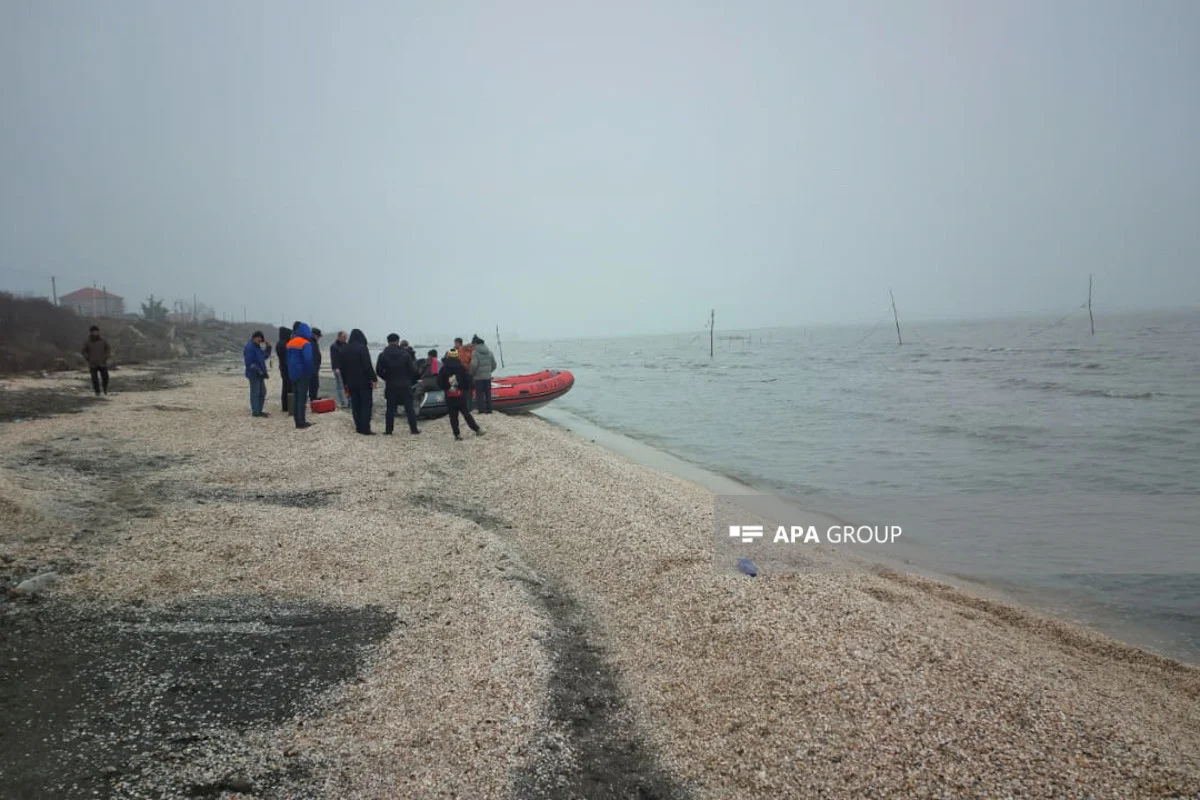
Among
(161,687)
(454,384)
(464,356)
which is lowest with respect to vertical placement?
(161,687)

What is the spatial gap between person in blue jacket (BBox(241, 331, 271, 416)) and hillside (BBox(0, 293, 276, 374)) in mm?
11513

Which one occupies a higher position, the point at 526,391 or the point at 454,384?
the point at 454,384

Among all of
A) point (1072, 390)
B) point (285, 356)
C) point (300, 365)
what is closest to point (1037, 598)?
point (300, 365)

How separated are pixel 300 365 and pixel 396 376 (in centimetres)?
175

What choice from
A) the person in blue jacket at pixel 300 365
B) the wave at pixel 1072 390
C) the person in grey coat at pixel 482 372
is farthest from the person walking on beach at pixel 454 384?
the wave at pixel 1072 390

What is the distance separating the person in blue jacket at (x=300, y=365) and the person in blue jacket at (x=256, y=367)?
2.40 feet

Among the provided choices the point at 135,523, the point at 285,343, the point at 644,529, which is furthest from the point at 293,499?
the point at 285,343

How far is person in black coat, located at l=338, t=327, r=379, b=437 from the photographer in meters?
11.2

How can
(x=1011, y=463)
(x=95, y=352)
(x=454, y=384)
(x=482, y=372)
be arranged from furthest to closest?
(x=95, y=352)
(x=482, y=372)
(x=454, y=384)
(x=1011, y=463)

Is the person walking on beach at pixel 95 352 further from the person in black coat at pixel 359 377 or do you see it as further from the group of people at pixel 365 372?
the person in black coat at pixel 359 377

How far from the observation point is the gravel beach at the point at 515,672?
2.82m

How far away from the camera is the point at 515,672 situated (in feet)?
12.1

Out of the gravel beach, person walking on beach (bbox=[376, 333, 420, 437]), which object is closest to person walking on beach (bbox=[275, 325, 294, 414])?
person walking on beach (bbox=[376, 333, 420, 437])

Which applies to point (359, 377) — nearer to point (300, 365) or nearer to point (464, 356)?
point (300, 365)
